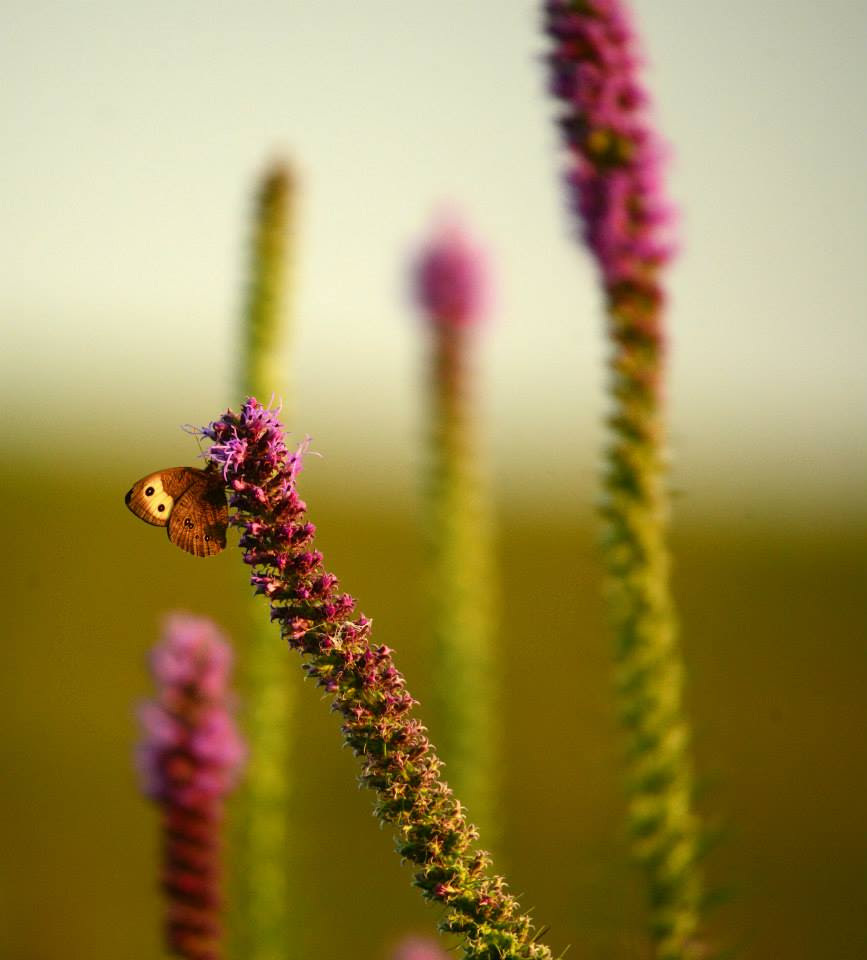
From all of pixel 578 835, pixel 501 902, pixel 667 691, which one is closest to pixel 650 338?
pixel 667 691

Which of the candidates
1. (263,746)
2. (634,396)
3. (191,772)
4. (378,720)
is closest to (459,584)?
(263,746)

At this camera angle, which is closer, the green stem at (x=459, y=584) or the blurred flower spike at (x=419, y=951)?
the blurred flower spike at (x=419, y=951)

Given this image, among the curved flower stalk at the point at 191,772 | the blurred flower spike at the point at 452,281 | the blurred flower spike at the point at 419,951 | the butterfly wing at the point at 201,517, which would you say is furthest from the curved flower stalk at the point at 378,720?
the blurred flower spike at the point at 452,281

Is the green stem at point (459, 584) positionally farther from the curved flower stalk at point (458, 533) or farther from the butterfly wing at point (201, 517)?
the butterfly wing at point (201, 517)

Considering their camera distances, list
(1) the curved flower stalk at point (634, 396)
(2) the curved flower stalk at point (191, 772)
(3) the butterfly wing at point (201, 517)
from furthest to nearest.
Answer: (1) the curved flower stalk at point (634, 396)
(2) the curved flower stalk at point (191, 772)
(3) the butterfly wing at point (201, 517)

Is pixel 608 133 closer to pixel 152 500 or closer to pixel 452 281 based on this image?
pixel 152 500

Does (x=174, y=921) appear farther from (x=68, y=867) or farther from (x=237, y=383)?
(x=68, y=867)
